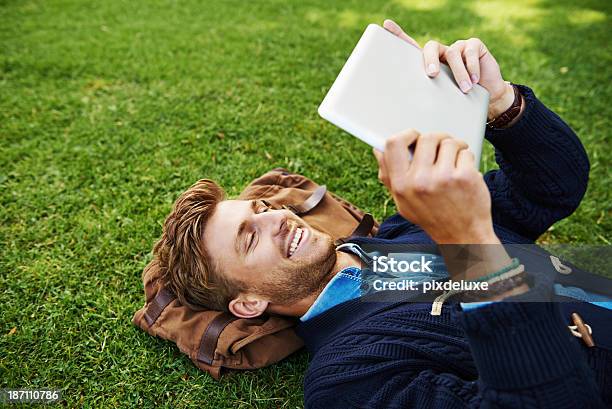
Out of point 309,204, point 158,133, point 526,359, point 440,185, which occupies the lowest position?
point 158,133

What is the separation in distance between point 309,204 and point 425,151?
1863mm

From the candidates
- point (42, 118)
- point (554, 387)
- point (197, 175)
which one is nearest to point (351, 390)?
point (554, 387)

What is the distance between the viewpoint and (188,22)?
19.7 ft

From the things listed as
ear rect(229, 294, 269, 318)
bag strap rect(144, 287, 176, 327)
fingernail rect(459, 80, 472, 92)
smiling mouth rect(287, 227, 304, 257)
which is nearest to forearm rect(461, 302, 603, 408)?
fingernail rect(459, 80, 472, 92)

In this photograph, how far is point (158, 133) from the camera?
13.6 feet

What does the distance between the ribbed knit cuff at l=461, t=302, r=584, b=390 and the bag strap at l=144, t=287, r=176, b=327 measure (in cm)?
173

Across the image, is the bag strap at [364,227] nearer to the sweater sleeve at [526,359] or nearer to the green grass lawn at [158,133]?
the green grass lawn at [158,133]

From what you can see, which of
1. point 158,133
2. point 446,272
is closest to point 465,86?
point 446,272

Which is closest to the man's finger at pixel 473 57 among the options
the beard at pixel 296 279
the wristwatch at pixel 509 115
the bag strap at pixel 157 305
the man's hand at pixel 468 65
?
the man's hand at pixel 468 65

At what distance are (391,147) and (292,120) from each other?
9.85 ft

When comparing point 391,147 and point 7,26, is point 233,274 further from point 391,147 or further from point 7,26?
point 7,26

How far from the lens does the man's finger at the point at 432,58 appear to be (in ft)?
Result: 6.04

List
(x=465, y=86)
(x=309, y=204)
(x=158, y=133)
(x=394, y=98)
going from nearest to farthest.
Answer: (x=394, y=98)
(x=465, y=86)
(x=309, y=204)
(x=158, y=133)

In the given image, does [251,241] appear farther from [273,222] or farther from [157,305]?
[157,305]
